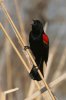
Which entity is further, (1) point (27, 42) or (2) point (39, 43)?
(1) point (27, 42)

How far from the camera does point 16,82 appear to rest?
319 cm

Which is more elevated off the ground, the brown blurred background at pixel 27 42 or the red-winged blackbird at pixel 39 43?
the red-winged blackbird at pixel 39 43

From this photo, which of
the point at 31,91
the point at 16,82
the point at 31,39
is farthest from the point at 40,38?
the point at 16,82

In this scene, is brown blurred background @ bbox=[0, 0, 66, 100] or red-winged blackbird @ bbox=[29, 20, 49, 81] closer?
red-winged blackbird @ bbox=[29, 20, 49, 81]

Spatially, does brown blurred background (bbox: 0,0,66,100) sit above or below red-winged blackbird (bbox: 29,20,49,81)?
below

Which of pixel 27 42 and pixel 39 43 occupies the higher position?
pixel 39 43

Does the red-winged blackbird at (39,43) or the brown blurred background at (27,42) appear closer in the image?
the red-winged blackbird at (39,43)

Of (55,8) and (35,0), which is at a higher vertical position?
(35,0)

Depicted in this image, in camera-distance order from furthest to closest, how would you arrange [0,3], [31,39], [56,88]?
1. [56,88]
2. [31,39]
3. [0,3]

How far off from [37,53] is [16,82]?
1.45 ft

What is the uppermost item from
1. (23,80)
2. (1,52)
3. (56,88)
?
(1,52)

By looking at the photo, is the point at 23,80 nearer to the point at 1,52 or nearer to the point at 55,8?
the point at 1,52

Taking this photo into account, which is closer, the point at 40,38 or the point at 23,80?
the point at 40,38

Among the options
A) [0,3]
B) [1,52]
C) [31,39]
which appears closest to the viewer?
[0,3]
